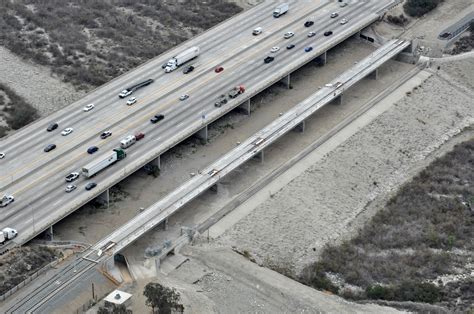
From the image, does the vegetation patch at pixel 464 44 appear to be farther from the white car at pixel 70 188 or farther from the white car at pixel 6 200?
the white car at pixel 6 200

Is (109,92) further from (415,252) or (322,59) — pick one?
(415,252)

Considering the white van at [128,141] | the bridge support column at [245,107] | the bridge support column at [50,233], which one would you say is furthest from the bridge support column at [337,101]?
the bridge support column at [50,233]

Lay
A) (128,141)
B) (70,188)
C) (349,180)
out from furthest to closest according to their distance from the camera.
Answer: (349,180) < (128,141) < (70,188)

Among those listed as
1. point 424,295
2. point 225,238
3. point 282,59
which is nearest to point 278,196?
point 225,238

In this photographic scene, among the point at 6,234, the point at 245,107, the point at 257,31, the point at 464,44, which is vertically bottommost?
the point at 245,107

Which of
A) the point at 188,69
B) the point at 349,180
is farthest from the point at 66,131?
the point at 349,180

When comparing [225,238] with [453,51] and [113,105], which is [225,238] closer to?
[113,105]
